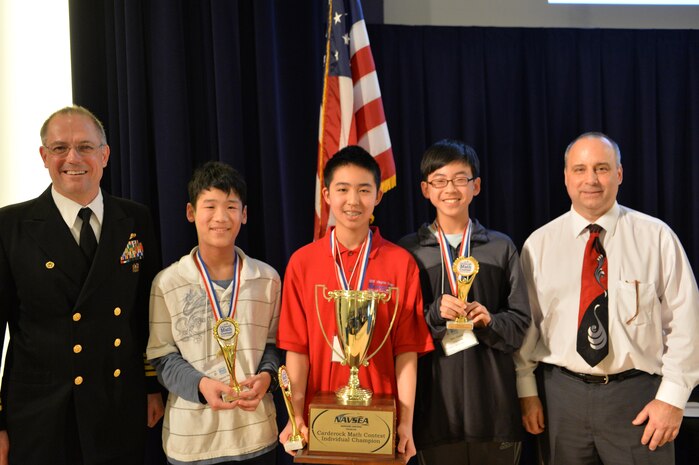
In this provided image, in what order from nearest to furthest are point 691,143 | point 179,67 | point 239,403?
1. point 239,403
2. point 179,67
3. point 691,143

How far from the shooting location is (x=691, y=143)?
371 centimetres

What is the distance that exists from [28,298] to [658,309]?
2682mm

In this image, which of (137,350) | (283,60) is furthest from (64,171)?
(283,60)

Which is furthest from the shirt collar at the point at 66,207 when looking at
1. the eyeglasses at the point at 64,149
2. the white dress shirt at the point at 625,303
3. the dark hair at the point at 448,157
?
the white dress shirt at the point at 625,303

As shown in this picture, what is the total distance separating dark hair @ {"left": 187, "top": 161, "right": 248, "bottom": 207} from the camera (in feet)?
8.21

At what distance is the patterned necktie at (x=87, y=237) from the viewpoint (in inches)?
92.6

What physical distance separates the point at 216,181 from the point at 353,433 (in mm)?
1208

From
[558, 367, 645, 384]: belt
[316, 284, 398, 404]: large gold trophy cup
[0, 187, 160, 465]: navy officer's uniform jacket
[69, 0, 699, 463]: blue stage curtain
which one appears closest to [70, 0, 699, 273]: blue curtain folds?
[69, 0, 699, 463]: blue stage curtain

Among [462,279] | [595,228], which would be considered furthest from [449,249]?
[595,228]

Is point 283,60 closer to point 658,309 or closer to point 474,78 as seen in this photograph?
point 474,78

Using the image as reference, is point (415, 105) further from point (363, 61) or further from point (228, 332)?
point (228, 332)

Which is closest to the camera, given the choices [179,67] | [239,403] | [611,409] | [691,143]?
[239,403]

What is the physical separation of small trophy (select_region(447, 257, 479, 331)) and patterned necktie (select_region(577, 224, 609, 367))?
0.59m

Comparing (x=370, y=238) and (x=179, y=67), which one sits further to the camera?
(x=179, y=67)
